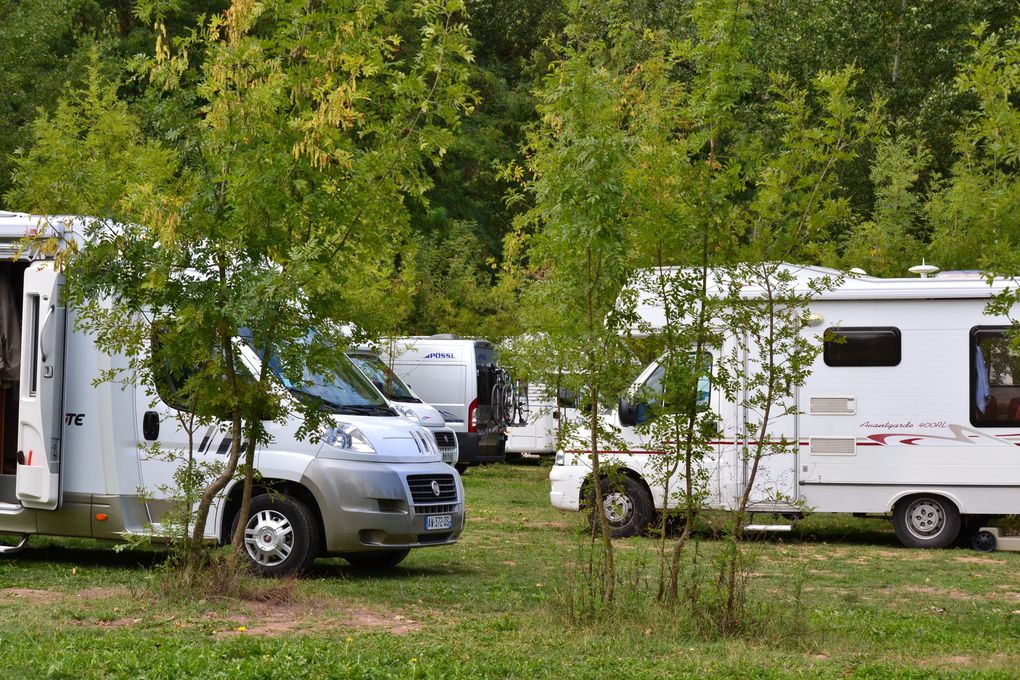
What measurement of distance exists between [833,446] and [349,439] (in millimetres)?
6571

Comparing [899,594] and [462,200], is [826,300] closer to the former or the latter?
[899,594]

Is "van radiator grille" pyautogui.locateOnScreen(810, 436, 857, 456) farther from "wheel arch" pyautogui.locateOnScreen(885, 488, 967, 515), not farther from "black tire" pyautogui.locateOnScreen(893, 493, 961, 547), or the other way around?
"black tire" pyautogui.locateOnScreen(893, 493, 961, 547)

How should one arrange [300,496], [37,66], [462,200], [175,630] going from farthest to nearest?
1. [462,200]
2. [37,66]
3. [300,496]
4. [175,630]

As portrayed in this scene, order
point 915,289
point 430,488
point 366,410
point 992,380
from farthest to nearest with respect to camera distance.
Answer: point 915,289 → point 992,380 → point 366,410 → point 430,488

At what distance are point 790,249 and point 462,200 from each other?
29491 millimetres

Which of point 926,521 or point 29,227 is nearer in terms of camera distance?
point 29,227

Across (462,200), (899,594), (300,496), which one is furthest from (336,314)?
(462,200)

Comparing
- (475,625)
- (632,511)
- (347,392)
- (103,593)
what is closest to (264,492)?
(347,392)

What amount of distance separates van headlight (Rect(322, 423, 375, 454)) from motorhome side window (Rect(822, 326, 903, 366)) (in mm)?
6498

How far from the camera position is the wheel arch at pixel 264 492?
11070mm

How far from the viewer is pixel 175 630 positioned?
8680mm

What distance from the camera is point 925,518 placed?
15.5 m

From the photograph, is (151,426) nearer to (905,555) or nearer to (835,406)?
(835,406)

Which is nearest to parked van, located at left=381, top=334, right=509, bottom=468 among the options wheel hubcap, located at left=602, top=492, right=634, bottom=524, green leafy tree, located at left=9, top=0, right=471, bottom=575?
wheel hubcap, located at left=602, top=492, right=634, bottom=524
